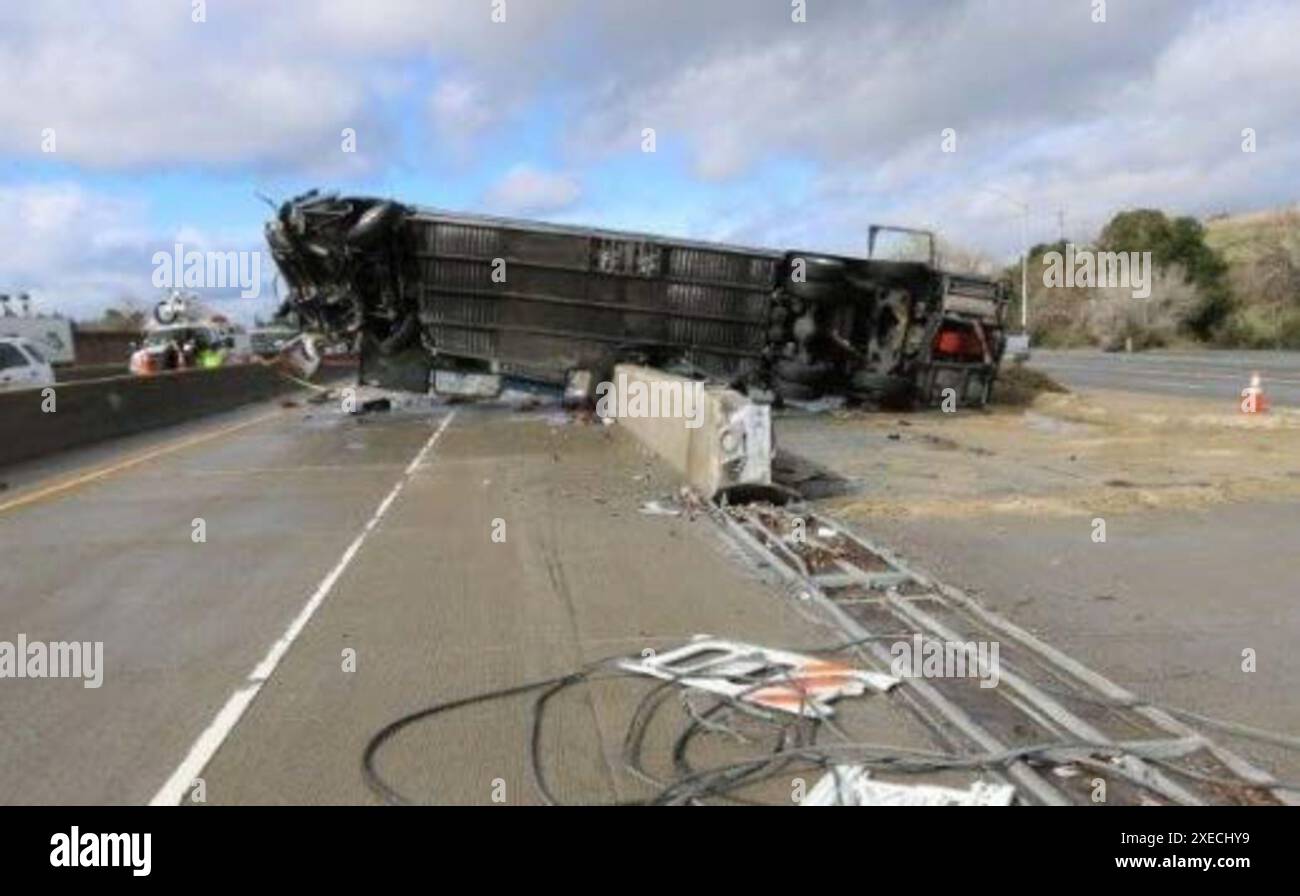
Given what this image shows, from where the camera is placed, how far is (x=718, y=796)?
553cm

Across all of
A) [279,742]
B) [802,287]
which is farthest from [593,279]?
[279,742]

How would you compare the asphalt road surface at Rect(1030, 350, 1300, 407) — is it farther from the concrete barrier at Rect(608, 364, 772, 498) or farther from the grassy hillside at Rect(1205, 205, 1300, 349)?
the grassy hillside at Rect(1205, 205, 1300, 349)

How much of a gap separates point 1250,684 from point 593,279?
21.0m

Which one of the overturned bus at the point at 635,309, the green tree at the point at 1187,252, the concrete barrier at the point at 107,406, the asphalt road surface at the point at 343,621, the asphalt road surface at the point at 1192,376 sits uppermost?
the green tree at the point at 1187,252

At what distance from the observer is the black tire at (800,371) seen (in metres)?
28.1

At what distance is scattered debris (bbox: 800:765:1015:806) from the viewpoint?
5297 millimetres

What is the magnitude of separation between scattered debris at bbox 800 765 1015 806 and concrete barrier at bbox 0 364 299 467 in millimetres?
18103

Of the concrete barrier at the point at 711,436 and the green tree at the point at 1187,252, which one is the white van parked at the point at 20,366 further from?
the green tree at the point at 1187,252

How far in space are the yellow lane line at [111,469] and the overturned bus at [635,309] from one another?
2967 mm

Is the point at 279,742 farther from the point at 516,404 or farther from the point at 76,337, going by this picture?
the point at 76,337

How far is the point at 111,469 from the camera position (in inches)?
779

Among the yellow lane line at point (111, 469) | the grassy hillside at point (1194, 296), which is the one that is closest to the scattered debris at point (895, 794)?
the yellow lane line at point (111, 469)

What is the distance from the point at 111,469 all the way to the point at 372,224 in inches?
306

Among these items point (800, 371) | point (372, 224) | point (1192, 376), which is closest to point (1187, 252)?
point (1192, 376)
